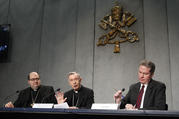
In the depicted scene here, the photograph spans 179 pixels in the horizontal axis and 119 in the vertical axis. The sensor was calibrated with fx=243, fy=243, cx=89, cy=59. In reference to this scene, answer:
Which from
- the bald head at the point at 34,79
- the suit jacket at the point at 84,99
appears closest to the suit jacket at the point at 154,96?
the suit jacket at the point at 84,99

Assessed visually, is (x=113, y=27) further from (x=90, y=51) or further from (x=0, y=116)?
(x=0, y=116)

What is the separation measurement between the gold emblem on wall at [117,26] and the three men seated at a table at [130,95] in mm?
1559

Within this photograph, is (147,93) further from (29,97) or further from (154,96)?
(29,97)

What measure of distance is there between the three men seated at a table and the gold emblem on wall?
1.56 meters

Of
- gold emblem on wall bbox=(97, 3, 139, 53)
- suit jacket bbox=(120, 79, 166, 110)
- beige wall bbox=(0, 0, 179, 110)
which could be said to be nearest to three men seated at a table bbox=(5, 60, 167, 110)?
suit jacket bbox=(120, 79, 166, 110)

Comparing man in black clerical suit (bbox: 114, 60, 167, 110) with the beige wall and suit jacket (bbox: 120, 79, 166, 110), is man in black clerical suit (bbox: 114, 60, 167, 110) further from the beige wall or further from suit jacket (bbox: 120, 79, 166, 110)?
the beige wall

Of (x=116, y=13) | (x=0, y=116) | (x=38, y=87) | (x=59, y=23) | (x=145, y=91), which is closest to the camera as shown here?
(x=0, y=116)

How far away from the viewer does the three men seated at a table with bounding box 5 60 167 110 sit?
3183 mm

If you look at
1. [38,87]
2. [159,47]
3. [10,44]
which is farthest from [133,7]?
[10,44]

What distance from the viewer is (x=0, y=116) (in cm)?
283

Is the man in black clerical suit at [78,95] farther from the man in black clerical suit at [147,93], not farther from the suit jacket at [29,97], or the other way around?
the man in black clerical suit at [147,93]

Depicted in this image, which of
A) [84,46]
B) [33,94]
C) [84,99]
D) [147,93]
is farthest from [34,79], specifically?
[147,93]

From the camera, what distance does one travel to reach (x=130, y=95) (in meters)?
3.53

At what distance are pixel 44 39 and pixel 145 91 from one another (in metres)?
3.44
